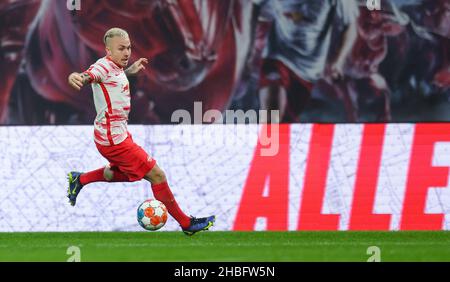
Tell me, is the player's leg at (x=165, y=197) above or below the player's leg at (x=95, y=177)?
below

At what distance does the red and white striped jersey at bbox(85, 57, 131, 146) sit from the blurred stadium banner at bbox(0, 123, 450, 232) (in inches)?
116

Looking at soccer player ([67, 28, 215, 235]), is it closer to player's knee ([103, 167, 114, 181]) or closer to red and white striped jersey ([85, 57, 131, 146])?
red and white striped jersey ([85, 57, 131, 146])

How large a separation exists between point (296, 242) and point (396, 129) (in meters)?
2.68

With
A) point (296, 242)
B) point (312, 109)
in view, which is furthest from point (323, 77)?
point (296, 242)

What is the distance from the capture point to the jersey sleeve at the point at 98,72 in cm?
1098

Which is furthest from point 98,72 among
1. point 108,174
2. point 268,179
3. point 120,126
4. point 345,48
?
point 345,48

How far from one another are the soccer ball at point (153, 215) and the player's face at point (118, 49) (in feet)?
4.60

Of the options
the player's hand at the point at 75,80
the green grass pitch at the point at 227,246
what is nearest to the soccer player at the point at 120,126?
the green grass pitch at the point at 227,246

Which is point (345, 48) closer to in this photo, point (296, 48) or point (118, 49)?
point (296, 48)

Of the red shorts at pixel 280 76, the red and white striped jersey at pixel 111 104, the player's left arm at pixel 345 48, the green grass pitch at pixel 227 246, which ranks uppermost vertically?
the player's left arm at pixel 345 48

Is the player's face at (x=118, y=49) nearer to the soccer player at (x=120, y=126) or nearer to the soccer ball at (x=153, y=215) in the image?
the soccer player at (x=120, y=126)

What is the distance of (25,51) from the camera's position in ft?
48.4

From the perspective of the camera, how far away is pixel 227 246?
11.9 m
